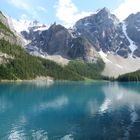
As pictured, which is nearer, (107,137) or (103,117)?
(107,137)

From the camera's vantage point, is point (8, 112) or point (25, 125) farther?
point (8, 112)

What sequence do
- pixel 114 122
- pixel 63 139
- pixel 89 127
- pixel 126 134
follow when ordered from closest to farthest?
pixel 63 139 < pixel 126 134 < pixel 89 127 < pixel 114 122

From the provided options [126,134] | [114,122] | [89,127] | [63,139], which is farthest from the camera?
[114,122]

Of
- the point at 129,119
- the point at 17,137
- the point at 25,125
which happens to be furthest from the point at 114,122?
the point at 17,137

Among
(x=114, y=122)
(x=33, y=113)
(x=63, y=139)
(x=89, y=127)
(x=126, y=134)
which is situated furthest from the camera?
(x=33, y=113)

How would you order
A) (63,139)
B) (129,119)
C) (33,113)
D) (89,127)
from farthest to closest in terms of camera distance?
(33,113)
(129,119)
(89,127)
(63,139)

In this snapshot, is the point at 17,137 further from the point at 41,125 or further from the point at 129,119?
the point at 129,119

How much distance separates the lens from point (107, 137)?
6025 cm

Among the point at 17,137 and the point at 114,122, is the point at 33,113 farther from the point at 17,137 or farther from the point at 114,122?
the point at 17,137

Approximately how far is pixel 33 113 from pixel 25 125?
1844cm

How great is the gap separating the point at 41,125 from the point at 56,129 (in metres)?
5.22

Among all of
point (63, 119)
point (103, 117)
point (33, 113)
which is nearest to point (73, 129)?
point (63, 119)

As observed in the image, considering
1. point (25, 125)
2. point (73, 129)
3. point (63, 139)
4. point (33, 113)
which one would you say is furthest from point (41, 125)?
point (33, 113)

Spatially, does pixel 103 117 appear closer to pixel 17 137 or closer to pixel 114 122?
pixel 114 122
